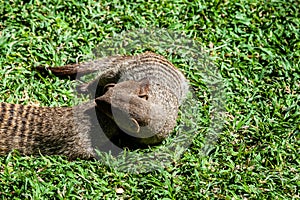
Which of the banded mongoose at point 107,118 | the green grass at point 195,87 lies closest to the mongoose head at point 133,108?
the banded mongoose at point 107,118

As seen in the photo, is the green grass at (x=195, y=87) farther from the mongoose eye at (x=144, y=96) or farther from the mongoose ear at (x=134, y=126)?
the mongoose eye at (x=144, y=96)

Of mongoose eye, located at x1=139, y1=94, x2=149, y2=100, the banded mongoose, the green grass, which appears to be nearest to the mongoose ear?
the banded mongoose

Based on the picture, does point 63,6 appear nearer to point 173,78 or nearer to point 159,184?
point 173,78

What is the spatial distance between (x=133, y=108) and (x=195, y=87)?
3.35 ft

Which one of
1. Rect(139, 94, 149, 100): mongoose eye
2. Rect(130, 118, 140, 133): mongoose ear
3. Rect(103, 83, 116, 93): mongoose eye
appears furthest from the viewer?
Rect(103, 83, 116, 93): mongoose eye

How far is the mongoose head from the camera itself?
4664 mm

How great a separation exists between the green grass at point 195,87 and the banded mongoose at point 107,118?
0.45ft

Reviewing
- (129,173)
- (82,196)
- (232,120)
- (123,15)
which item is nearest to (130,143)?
(129,173)

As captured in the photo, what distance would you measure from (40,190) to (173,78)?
150 centimetres

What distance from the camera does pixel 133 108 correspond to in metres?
4.66

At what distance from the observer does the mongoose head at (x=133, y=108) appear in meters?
4.66

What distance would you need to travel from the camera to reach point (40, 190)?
4.54 m

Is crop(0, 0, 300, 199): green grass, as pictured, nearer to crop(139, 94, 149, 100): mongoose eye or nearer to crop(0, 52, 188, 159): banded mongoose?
crop(0, 52, 188, 159): banded mongoose

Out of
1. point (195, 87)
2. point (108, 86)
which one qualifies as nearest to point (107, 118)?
point (108, 86)
